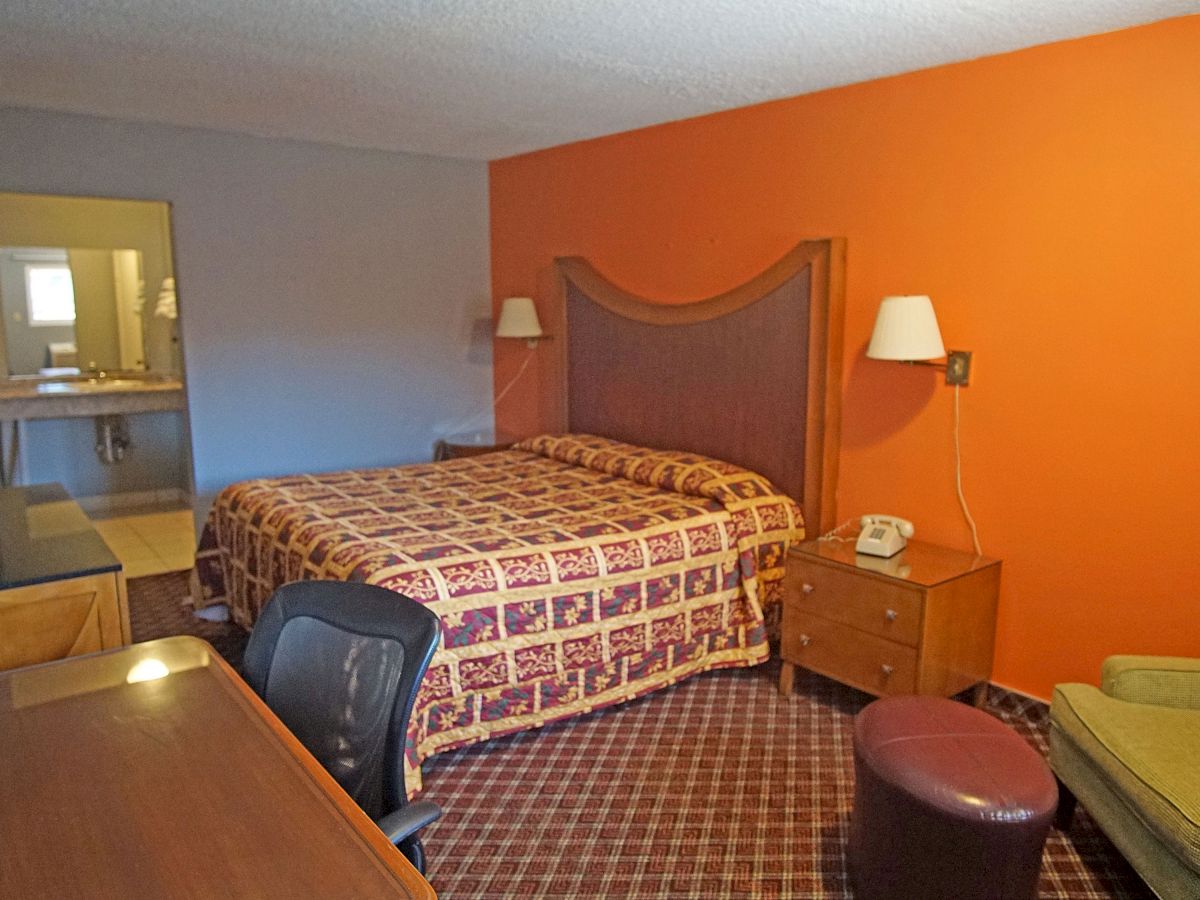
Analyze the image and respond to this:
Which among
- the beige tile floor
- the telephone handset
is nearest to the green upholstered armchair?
the telephone handset

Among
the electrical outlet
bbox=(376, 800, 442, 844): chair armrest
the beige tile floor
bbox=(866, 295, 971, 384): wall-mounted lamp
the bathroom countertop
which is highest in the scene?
bbox=(866, 295, 971, 384): wall-mounted lamp

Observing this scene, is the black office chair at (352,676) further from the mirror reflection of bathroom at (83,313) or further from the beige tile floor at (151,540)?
the mirror reflection of bathroom at (83,313)

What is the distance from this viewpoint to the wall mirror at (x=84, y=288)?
17.5 feet

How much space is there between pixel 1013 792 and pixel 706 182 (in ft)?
9.13

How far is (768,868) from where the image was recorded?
218cm

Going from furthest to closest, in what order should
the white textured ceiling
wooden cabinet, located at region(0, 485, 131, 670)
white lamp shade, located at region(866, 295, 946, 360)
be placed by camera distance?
white lamp shade, located at region(866, 295, 946, 360)
the white textured ceiling
wooden cabinet, located at region(0, 485, 131, 670)

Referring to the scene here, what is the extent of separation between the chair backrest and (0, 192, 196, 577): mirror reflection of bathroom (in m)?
3.68

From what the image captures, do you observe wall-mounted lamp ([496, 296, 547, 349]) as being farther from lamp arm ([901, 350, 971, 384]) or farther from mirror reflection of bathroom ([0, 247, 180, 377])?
lamp arm ([901, 350, 971, 384])

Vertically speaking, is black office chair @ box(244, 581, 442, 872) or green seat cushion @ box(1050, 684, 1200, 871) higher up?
black office chair @ box(244, 581, 442, 872)

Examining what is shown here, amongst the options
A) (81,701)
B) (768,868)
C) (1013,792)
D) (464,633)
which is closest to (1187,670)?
(1013,792)

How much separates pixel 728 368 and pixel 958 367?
1020 millimetres

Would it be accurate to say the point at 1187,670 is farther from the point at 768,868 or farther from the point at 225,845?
the point at 225,845

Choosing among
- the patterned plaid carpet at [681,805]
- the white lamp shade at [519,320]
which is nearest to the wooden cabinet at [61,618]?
the patterned plaid carpet at [681,805]

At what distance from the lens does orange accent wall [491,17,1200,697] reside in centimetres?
252
